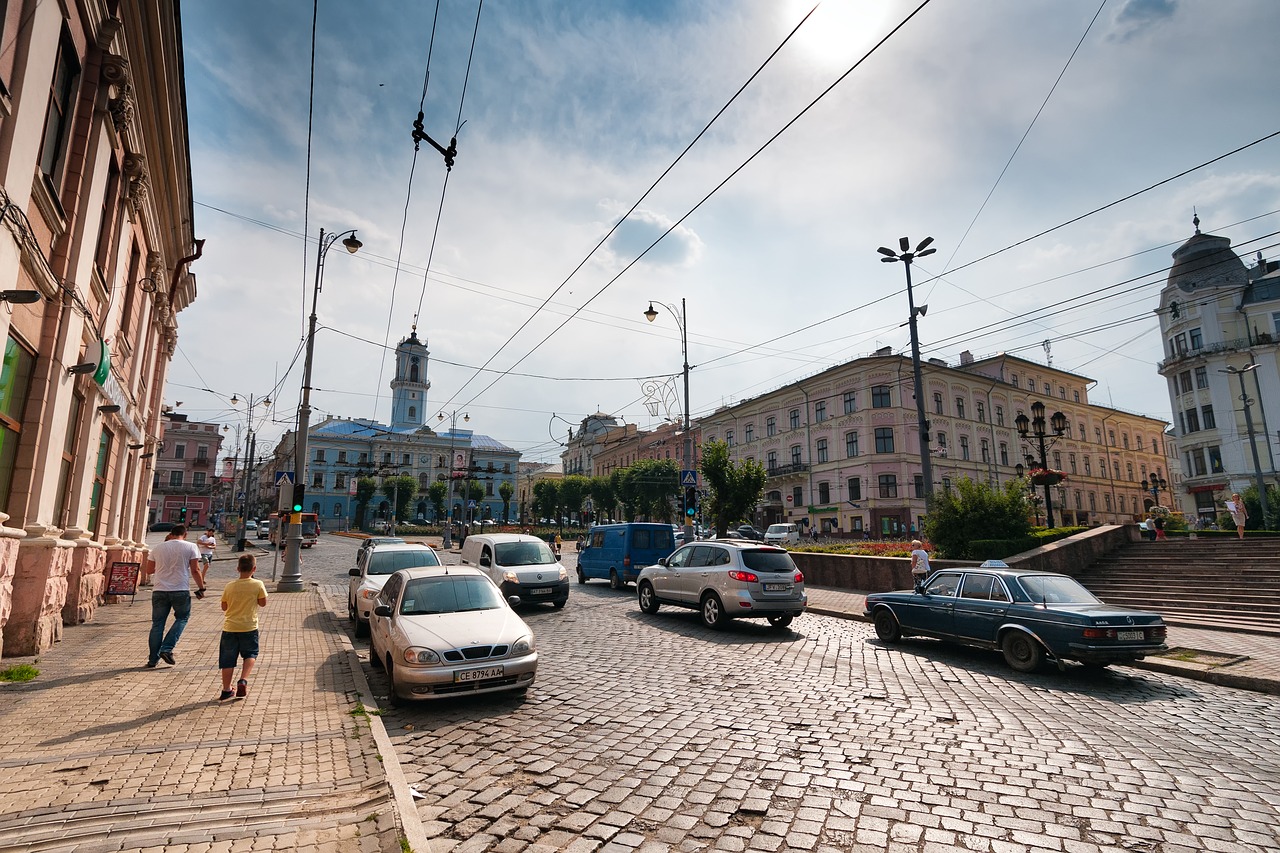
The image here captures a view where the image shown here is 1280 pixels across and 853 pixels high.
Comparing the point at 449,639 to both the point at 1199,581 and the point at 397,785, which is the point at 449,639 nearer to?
the point at 397,785

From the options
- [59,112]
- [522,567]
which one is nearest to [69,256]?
[59,112]

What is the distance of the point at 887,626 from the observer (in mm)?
11656

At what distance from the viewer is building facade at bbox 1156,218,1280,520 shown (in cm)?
4503

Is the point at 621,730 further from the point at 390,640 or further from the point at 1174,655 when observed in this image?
the point at 1174,655

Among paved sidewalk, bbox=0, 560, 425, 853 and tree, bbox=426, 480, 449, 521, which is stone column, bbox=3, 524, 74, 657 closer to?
paved sidewalk, bbox=0, 560, 425, 853

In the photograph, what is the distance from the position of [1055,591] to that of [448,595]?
8.78 m

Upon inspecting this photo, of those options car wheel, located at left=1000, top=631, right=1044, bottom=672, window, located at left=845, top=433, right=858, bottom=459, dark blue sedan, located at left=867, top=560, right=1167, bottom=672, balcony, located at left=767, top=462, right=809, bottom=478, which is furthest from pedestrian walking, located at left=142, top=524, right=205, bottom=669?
balcony, located at left=767, top=462, right=809, bottom=478

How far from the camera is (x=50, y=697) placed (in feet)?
22.3

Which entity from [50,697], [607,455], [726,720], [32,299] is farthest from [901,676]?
[607,455]

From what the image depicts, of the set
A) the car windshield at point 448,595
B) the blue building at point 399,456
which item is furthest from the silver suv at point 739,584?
the blue building at point 399,456

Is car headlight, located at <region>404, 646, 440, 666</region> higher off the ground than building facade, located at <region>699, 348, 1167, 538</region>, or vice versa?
building facade, located at <region>699, 348, 1167, 538</region>

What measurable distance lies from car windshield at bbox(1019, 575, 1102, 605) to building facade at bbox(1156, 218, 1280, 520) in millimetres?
45951

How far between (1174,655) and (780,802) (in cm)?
910

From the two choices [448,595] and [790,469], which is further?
[790,469]
